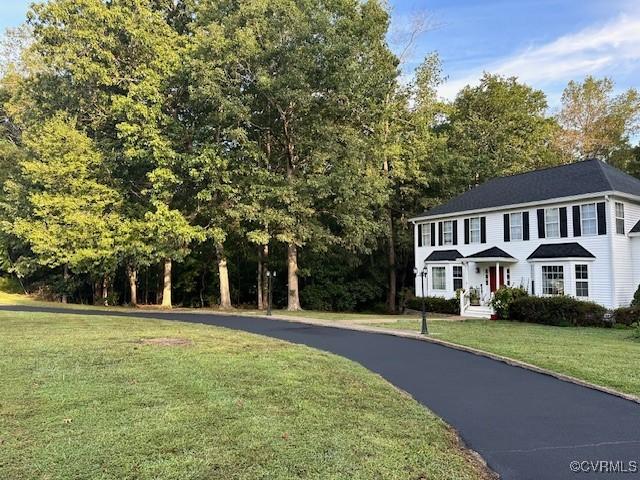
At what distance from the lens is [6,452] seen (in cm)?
457

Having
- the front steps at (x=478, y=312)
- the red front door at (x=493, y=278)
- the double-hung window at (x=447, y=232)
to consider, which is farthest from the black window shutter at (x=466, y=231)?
the front steps at (x=478, y=312)

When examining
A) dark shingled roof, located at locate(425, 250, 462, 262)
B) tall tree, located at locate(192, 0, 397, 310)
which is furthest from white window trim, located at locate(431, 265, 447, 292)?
tall tree, located at locate(192, 0, 397, 310)

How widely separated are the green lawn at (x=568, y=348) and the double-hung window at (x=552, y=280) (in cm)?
595

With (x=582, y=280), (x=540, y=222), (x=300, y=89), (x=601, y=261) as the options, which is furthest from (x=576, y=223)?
(x=300, y=89)

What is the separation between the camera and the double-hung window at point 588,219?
869 inches

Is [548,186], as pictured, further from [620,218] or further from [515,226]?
[620,218]

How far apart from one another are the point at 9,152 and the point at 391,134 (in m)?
23.8

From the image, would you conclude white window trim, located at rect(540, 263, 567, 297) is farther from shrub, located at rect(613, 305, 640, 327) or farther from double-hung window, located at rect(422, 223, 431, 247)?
double-hung window, located at rect(422, 223, 431, 247)

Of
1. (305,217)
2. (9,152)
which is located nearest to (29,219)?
(9,152)

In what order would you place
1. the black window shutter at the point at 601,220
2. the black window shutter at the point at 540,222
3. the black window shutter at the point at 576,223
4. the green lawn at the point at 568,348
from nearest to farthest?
the green lawn at the point at 568,348
the black window shutter at the point at 601,220
the black window shutter at the point at 576,223
the black window shutter at the point at 540,222

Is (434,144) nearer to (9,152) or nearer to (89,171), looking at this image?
(89,171)

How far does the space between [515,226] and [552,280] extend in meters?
3.38

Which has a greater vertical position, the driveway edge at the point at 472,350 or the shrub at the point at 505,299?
the shrub at the point at 505,299

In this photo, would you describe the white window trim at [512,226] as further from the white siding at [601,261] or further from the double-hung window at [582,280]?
the double-hung window at [582,280]
